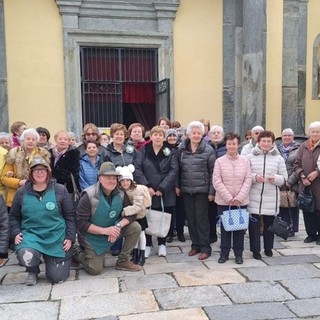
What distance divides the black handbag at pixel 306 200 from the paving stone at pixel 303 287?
4.85 feet

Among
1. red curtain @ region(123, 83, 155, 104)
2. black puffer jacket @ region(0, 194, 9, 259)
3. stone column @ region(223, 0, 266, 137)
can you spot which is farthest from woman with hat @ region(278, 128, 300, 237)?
red curtain @ region(123, 83, 155, 104)

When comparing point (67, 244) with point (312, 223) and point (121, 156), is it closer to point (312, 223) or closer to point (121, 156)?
point (121, 156)

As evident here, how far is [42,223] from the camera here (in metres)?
4.36

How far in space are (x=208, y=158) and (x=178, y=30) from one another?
21.4ft

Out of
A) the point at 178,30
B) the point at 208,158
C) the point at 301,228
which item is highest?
the point at 178,30

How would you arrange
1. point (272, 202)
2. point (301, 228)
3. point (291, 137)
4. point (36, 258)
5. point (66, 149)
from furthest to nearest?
1. point (301, 228)
2. point (291, 137)
3. point (66, 149)
4. point (272, 202)
5. point (36, 258)

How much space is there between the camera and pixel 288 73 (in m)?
11.0

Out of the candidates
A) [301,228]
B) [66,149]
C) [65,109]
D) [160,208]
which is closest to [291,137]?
[301,228]

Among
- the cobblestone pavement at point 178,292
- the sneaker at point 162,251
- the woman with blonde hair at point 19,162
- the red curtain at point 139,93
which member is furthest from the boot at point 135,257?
the red curtain at point 139,93

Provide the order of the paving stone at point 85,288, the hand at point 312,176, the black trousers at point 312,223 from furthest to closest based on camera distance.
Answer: the black trousers at point 312,223 < the hand at point 312,176 < the paving stone at point 85,288

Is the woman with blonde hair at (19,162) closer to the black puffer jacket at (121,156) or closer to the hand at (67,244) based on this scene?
the black puffer jacket at (121,156)

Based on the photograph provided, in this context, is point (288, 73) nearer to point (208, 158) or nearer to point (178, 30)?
point (178, 30)

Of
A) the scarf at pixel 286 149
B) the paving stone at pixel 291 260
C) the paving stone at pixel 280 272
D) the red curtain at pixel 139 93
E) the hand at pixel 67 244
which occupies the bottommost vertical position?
the paving stone at pixel 291 260

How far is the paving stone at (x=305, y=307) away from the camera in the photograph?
3.50 metres
